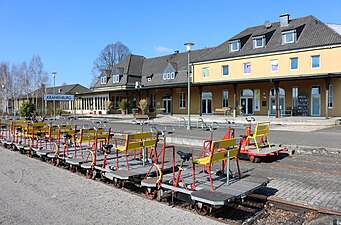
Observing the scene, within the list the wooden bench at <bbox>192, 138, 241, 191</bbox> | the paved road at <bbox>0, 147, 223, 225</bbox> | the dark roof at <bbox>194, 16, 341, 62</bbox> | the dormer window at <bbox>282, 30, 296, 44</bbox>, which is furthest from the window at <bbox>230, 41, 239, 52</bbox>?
the wooden bench at <bbox>192, 138, 241, 191</bbox>

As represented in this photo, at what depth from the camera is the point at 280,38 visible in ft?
104

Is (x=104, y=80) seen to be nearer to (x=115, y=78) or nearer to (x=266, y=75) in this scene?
(x=115, y=78)

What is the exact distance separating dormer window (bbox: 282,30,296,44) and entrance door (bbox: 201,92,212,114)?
10245mm

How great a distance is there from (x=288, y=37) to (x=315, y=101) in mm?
7142

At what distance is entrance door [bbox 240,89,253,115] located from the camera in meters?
32.8

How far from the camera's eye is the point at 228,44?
36.6m

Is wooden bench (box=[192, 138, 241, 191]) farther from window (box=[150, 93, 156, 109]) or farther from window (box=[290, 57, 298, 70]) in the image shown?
window (box=[150, 93, 156, 109])

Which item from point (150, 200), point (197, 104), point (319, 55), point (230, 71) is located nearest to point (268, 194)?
point (150, 200)

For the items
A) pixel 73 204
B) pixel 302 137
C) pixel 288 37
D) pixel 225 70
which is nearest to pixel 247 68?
pixel 225 70

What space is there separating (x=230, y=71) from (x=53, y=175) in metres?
28.7

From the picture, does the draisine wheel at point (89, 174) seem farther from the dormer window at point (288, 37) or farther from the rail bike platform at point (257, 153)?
the dormer window at point (288, 37)

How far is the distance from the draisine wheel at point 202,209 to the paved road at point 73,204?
5.6 inches

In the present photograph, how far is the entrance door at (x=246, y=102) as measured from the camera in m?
32.8

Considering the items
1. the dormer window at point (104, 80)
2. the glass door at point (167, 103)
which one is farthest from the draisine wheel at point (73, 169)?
the dormer window at point (104, 80)
